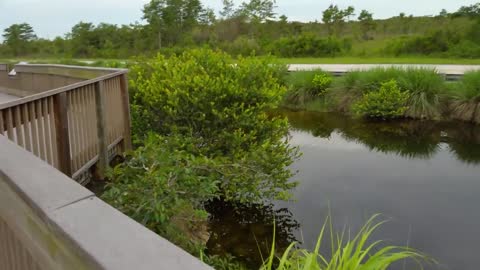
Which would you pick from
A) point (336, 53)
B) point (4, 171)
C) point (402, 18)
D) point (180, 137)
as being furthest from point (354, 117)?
point (402, 18)

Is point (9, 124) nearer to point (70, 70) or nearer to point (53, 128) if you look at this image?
point (53, 128)

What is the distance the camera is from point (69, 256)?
37.3 inches

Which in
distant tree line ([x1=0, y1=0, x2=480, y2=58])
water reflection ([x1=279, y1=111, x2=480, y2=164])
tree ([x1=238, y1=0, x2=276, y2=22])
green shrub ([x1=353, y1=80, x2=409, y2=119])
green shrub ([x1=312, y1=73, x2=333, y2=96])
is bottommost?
water reflection ([x1=279, y1=111, x2=480, y2=164])

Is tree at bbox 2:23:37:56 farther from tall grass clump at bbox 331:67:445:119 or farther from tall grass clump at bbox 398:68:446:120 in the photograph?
tall grass clump at bbox 398:68:446:120

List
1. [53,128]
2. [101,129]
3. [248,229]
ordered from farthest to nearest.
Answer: [248,229]
[101,129]
[53,128]

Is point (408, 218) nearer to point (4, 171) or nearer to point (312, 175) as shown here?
point (312, 175)

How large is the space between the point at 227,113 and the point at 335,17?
28.5 metres

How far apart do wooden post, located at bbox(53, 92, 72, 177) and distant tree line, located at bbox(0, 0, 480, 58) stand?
19.0 meters

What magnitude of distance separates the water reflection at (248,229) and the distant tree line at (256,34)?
57.5 ft

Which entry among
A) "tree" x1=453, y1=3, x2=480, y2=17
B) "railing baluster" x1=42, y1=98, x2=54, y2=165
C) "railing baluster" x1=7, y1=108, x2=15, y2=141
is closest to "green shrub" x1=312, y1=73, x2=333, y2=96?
"railing baluster" x1=42, y1=98, x2=54, y2=165

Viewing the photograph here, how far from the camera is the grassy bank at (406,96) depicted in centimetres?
1028

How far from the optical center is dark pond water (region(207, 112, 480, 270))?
473 cm

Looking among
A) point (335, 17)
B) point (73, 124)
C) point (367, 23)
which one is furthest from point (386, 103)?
Answer: point (335, 17)

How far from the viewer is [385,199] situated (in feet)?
18.9
